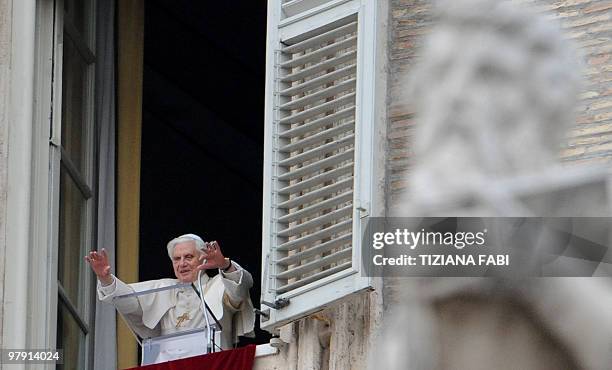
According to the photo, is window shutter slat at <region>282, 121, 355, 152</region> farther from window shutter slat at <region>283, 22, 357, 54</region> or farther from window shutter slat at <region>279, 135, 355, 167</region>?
window shutter slat at <region>283, 22, 357, 54</region>

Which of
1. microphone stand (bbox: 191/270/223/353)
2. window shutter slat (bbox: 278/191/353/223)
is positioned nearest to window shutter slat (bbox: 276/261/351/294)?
window shutter slat (bbox: 278/191/353/223)

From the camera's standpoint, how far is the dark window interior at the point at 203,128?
1196 centimetres

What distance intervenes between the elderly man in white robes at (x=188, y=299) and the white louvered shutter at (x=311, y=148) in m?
0.81

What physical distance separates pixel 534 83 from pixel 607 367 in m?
0.99

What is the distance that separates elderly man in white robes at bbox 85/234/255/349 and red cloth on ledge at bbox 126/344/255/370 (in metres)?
0.48

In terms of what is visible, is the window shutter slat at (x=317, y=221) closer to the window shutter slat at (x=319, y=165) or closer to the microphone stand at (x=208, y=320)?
the window shutter slat at (x=319, y=165)

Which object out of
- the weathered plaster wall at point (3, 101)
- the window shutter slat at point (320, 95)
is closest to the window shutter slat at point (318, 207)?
the window shutter slat at point (320, 95)

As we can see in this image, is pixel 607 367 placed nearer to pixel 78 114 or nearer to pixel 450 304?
pixel 450 304

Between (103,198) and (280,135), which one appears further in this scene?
(103,198)

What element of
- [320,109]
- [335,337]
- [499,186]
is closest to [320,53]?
[320,109]

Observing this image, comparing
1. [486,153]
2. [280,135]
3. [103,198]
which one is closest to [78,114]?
[103,198]

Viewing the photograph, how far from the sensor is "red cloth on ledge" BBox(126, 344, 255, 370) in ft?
27.8

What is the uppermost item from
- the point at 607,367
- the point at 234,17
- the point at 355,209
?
the point at 234,17

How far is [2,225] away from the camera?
912 centimetres
